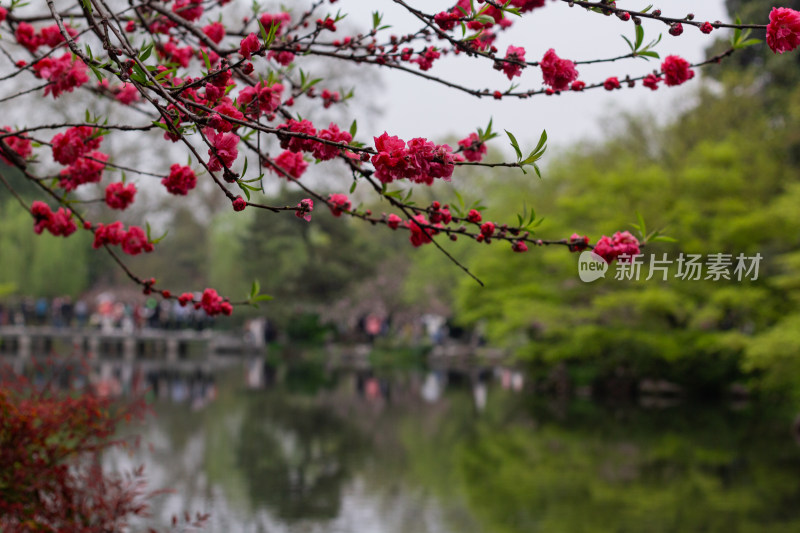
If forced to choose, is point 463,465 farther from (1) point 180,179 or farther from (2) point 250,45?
(2) point 250,45

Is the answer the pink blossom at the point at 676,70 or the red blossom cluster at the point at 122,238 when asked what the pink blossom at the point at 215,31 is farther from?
the pink blossom at the point at 676,70

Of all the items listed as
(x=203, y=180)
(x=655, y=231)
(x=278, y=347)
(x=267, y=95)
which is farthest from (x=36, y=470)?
(x=203, y=180)

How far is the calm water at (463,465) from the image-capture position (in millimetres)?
8453

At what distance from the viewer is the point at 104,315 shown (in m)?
33.3

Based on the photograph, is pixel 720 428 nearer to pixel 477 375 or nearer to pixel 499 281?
pixel 499 281

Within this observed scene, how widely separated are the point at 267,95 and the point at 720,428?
1483 centimetres

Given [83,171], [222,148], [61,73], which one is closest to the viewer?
[222,148]

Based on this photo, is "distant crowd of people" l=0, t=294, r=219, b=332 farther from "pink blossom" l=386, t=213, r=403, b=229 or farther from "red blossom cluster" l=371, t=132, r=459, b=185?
"red blossom cluster" l=371, t=132, r=459, b=185

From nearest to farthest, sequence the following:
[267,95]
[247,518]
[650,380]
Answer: [267,95] < [247,518] < [650,380]

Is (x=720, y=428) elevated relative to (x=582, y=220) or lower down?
lower down

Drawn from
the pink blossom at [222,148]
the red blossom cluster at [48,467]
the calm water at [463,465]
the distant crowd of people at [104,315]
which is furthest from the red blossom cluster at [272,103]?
the distant crowd of people at [104,315]

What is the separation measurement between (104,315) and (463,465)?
985 inches

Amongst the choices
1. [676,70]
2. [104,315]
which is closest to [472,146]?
[676,70]

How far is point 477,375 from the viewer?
2741 cm
